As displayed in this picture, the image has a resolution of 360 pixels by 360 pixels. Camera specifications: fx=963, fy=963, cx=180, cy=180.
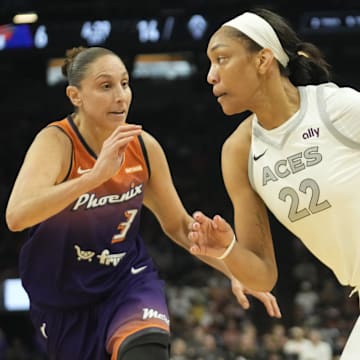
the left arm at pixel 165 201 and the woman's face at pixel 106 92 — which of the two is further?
the left arm at pixel 165 201

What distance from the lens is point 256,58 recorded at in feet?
12.5

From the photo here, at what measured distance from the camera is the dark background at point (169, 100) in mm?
12438

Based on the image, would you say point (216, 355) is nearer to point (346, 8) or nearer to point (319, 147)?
point (346, 8)

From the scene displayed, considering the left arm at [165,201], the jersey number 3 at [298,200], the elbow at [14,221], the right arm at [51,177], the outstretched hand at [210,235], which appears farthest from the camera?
the left arm at [165,201]

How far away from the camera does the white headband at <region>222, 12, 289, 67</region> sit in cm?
379

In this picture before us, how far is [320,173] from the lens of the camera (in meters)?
3.69

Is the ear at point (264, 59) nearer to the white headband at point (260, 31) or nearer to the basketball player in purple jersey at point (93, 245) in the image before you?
the white headband at point (260, 31)

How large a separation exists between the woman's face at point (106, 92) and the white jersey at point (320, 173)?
823 mm

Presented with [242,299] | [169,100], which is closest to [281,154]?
[242,299]

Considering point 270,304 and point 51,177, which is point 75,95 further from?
point 270,304

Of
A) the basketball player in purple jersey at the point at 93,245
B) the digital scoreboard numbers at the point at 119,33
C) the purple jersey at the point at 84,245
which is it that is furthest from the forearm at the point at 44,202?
the digital scoreboard numbers at the point at 119,33

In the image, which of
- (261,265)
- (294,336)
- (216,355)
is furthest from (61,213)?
(294,336)

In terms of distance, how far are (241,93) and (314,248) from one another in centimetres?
68

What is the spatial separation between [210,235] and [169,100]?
43.8 feet
